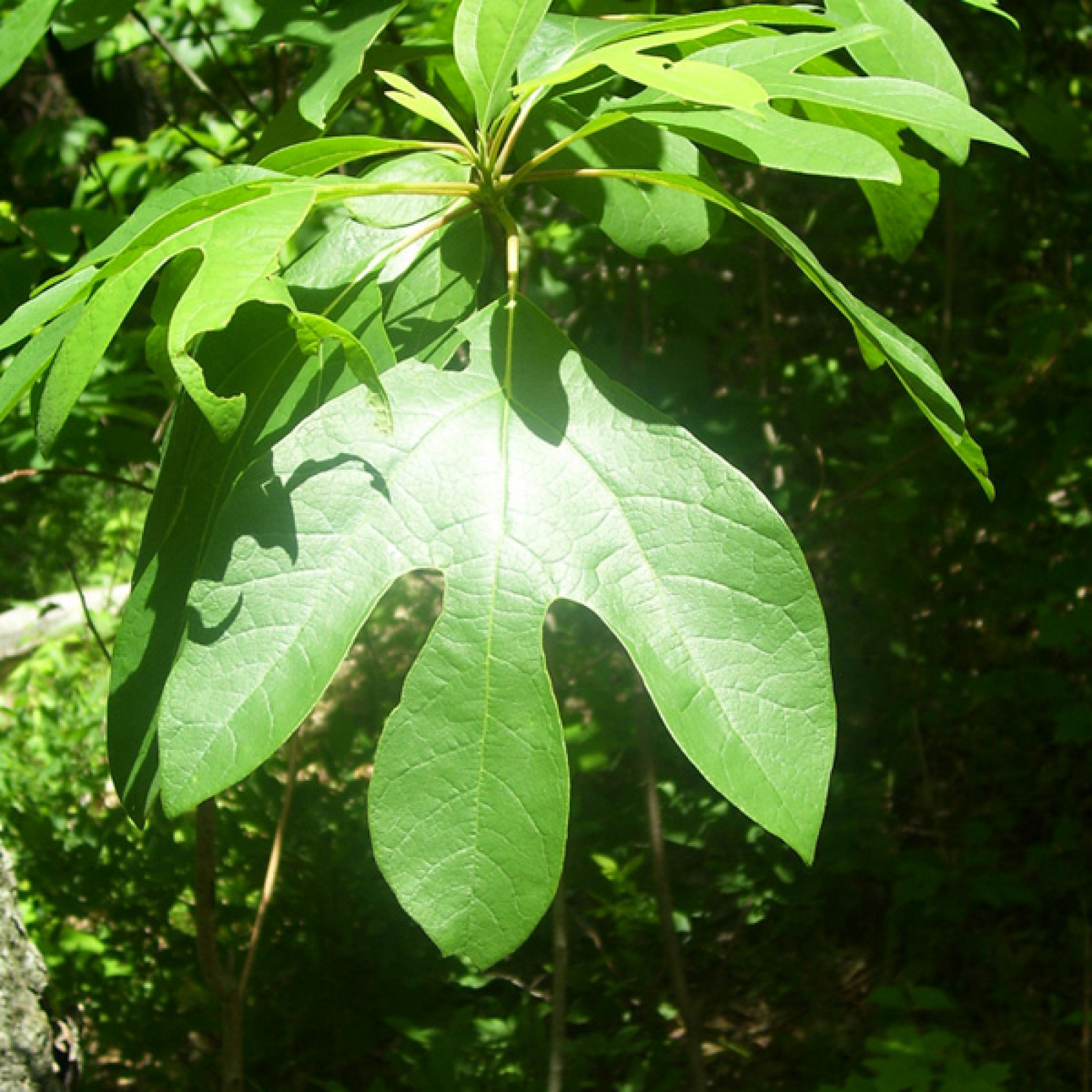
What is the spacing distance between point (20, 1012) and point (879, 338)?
4.57 feet

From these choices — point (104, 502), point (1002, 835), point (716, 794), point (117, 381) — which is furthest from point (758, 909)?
point (104, 502)

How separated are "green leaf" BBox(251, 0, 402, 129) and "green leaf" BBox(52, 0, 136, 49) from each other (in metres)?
0.22

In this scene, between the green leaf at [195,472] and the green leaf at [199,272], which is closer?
the green leaf at [199,272]

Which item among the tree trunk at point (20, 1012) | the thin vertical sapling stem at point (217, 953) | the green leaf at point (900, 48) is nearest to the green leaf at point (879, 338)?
the green leaf at point (900, 48)

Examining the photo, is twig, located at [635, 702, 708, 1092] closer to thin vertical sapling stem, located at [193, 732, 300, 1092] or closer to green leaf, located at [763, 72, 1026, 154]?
thin vertical sapling stem, located at [193, 732, 300, 1092]

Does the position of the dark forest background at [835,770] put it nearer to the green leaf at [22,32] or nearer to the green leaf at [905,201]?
the green leaf at [22,32]

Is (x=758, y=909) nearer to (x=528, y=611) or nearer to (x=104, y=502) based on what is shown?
(x=528, y=611)

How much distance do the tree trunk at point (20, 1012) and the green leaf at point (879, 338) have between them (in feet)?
4.14

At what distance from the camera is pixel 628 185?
1105 millimetres

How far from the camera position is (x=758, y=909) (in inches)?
92.5

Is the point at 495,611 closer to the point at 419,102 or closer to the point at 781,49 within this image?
the point at 419,102

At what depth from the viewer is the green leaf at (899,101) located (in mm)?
878

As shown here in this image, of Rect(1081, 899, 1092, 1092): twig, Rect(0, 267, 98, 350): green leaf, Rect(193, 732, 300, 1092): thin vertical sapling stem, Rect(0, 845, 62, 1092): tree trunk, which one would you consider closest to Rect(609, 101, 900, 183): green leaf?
Rect(0, 267, 98, 350): green leaf

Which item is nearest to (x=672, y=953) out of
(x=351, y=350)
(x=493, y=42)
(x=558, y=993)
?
(x=558, y=993)
